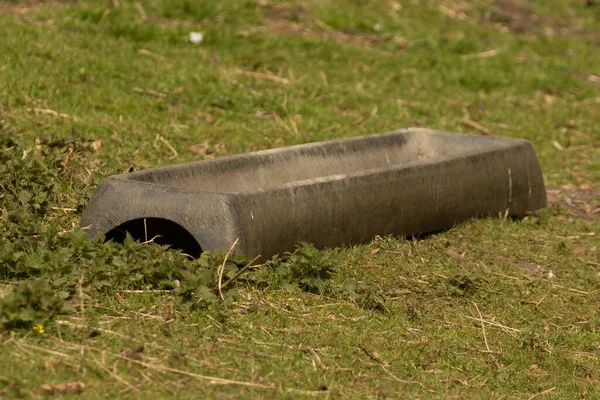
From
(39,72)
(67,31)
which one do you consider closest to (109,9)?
(67,31)

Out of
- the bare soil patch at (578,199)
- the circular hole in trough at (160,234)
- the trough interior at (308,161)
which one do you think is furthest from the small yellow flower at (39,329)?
the bare soil patch at (578,199)

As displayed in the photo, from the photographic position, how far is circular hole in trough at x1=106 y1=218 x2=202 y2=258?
20.0 feet

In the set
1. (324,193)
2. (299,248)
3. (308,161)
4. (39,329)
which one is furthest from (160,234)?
(308,161)

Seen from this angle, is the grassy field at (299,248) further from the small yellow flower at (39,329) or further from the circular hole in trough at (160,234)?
the circular hole in trough at (160,234)

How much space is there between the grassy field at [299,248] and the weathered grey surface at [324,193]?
0.51 ft

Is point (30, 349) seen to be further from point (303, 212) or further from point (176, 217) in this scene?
point (303, 212)

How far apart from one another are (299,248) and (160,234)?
79 cm

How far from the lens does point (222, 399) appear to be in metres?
4.53

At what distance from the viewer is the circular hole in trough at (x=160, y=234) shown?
6109 millimetres

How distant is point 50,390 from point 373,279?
247 centimetres

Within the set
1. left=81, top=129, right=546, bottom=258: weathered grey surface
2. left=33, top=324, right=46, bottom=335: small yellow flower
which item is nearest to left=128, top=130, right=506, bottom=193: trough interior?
left=81, top=129, right=546, bottom=258: weathered grey surface

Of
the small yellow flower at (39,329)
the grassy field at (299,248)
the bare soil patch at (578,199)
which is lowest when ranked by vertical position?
the bare soil patch at (578,199)

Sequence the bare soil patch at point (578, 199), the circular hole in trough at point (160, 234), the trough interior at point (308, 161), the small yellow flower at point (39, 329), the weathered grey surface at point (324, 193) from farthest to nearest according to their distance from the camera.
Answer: the bare soil patch at point (578, 199) < the trough interior at point (308, 161) < the circular hole in trough at point (160, 234) < the weathered grey surface at point (324, 193) < the small yellow flower at point (39, 329)

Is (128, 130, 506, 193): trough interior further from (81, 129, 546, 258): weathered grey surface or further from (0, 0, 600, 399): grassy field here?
(0, 0, 600, 399): grassy field
